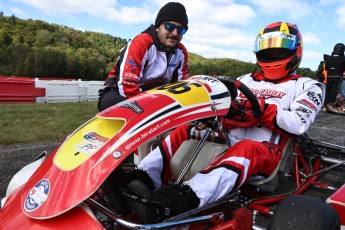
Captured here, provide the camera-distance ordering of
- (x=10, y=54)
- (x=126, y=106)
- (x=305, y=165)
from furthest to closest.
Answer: (x=10, y=54) < (x=305, y=165) < (x=126, y=106)

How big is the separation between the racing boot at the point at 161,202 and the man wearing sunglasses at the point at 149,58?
1531 millimetres

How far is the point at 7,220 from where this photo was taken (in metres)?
1.58

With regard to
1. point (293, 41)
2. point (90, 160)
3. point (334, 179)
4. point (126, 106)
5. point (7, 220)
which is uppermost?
point (293, 41)

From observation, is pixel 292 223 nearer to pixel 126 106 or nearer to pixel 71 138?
pixel 126 106

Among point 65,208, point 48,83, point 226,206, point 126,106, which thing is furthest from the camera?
point 48,83

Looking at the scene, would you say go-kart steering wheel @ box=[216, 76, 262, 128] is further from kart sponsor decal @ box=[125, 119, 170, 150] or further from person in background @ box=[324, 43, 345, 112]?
person in background @ box=[324, 43, 345, 112]

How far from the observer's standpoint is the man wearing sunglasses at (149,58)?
10.4ft

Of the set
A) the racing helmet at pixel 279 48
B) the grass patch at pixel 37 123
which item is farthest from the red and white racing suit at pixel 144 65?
the grass patch at pixel 37 123

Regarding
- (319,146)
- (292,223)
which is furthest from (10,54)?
(292,223)

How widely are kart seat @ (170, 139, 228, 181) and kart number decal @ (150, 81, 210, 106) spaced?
15.8 inches

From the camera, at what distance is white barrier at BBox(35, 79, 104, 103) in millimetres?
10273

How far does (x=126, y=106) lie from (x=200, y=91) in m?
0.44

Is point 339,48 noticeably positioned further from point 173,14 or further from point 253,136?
point 253,136

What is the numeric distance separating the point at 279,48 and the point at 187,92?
1188mm
